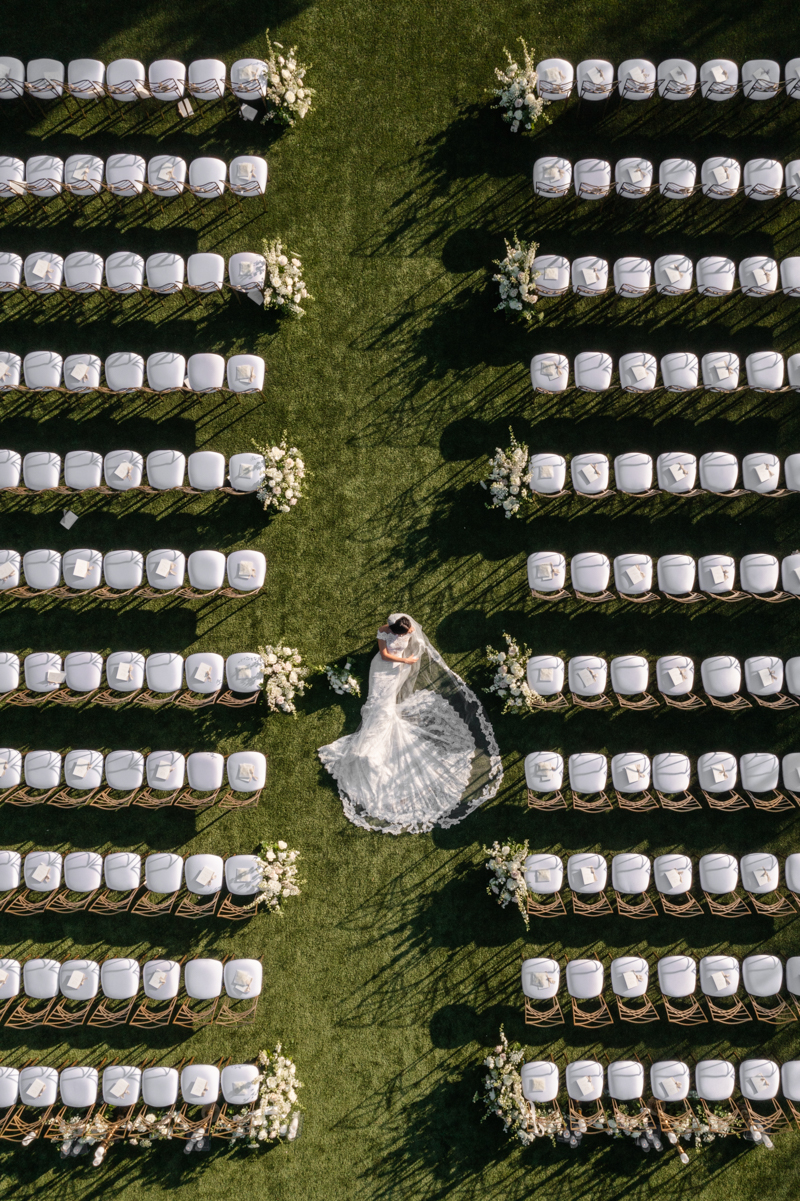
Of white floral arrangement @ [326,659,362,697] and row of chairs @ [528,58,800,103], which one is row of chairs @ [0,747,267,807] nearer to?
white floral arrangement @ [326,659,362,697]

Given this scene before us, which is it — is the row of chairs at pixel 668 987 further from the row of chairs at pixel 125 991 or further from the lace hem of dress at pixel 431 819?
the row of chairs at pixel 125 991

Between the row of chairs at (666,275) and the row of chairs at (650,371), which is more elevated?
the row of chairs at (666,275)

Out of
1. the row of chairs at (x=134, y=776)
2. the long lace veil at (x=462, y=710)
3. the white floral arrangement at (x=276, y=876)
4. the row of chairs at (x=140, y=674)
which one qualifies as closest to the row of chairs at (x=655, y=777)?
the long lace veil at (x=462, y=710)

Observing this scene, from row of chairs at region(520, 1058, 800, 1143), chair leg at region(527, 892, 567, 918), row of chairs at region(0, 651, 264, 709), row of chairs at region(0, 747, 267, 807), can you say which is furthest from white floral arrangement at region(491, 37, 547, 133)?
row of chairs at region(520, 1058, 800, 1143)

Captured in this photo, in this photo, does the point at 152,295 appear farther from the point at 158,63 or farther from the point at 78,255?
the point at 158,63

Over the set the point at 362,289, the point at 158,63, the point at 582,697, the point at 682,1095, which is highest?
the point at 158,63

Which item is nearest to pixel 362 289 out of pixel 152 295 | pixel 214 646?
pixel 152 295
